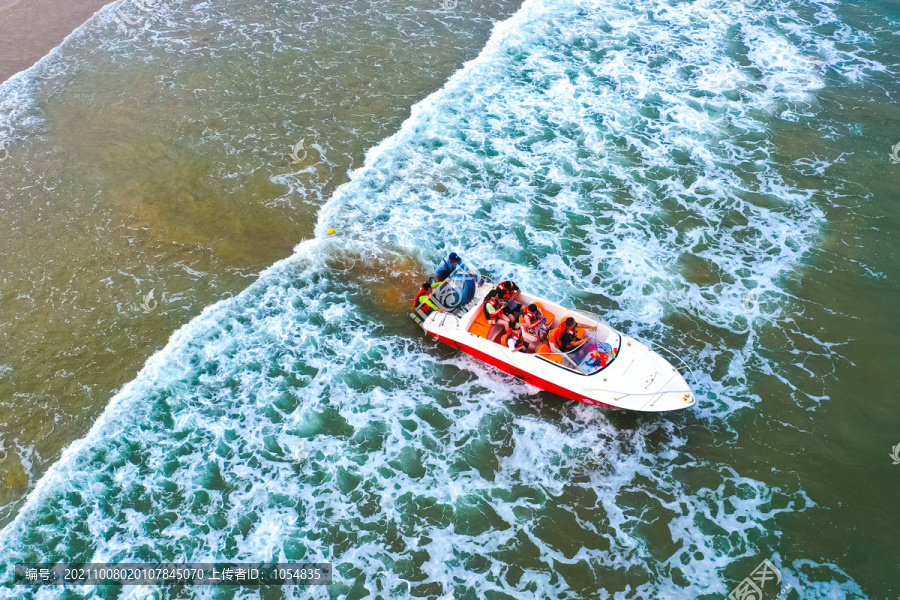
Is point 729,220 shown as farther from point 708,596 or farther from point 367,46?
point 367,46

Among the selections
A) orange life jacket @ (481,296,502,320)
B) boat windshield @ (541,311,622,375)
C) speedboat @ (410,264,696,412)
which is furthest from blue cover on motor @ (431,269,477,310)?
boat windshield @ (541,311,622,375)

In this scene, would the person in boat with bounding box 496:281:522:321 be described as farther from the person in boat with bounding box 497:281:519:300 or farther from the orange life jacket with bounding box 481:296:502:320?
the orange life jacket with bounding box 481:296:502:320

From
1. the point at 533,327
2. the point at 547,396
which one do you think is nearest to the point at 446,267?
the point at 533,327

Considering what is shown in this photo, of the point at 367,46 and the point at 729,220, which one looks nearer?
the point at 729,220

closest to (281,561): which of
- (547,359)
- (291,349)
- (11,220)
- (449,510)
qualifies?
(449,510)

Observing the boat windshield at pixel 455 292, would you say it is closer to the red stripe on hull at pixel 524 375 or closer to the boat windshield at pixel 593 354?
the red stripe on hull at pixel 524 375

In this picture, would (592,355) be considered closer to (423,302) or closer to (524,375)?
(524,375)
